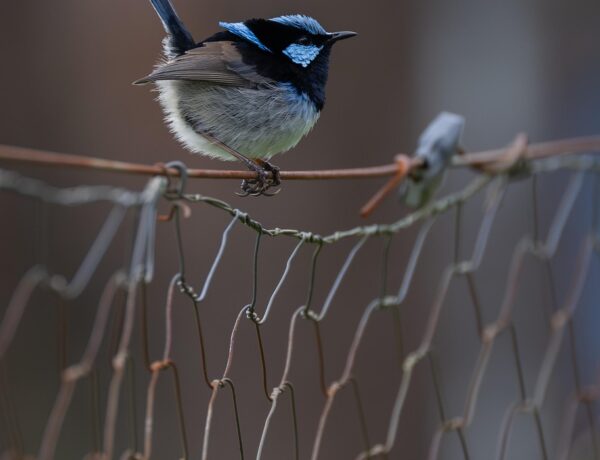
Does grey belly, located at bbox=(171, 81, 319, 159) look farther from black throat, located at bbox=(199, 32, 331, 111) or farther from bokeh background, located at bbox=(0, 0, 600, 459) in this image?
bokeh background, located at bbox=(0, 0, 600, 459)

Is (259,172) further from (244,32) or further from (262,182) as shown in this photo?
(244,32)

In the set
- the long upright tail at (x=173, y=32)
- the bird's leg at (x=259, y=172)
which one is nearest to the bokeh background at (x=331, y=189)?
the long upright tail at (x=173, y=32)

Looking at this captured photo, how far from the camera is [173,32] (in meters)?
3.39

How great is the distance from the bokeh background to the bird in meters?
1.63

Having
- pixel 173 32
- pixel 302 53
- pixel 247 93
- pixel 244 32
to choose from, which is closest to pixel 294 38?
pixel 302 53

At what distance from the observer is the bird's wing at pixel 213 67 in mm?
2961

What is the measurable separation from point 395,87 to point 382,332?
1.53 m

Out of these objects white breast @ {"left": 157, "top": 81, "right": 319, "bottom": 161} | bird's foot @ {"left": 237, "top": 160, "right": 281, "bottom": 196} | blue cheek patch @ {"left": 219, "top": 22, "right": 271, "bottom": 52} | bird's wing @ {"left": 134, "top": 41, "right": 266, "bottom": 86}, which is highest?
blue cheek patch @ {"left": 219, "top": 22, "right": 271, "bottom": 52}

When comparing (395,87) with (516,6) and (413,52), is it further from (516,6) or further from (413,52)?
(516,6)

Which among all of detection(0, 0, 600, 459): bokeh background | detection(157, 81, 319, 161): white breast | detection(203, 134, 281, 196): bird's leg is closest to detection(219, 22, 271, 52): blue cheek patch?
detection(157, 81, 319, 161): white breast

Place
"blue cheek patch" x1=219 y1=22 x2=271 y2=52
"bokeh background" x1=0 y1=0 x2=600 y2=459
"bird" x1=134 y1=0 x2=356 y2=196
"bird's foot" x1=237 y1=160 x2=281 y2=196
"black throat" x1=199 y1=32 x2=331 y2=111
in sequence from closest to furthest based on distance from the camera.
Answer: "bird's foot" x1=237 y1=160 x2=281 y2=196
"bird" x1=134 y1=0 x2=356 y2=196
"black throat" x1=199 y1=32 x2=331 y2=111
"blue cheek patch" x1=219 y1=22 x2=271 y2=52
"bokeh background" x1=0 y1=0 x2=600 y2=459

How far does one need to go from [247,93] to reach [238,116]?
3.6 inches

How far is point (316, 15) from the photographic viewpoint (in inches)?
206

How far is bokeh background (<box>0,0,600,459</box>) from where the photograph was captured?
4957 millimetres
